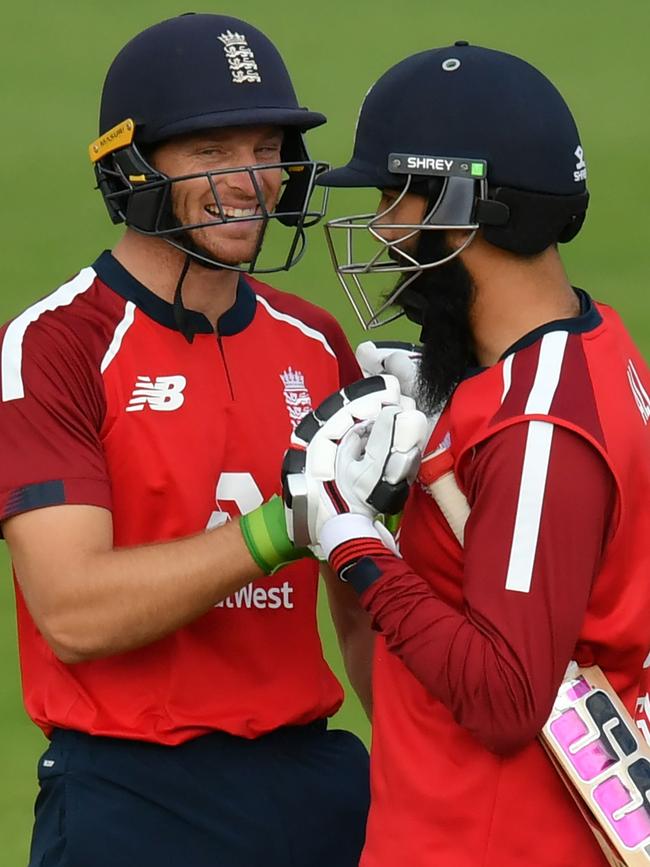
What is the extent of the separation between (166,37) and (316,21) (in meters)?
5.73

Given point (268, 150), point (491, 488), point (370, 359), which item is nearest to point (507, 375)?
point (491, 488)

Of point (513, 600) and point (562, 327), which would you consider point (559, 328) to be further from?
point (513, 600)

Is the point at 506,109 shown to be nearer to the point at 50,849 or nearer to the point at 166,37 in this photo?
the point at 166,37

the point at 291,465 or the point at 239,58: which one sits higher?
the point at 239,58

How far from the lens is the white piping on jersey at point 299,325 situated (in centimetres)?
391

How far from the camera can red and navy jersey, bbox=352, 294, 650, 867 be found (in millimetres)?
2828

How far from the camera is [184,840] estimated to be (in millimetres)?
3564

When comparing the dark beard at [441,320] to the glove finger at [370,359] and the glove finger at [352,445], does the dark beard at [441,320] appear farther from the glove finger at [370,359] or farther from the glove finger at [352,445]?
the glove finger at [370,359]

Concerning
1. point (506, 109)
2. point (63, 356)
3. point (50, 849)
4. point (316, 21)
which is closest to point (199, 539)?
point (63, 356)

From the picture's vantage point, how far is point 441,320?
322cm

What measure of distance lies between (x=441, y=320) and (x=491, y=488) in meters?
0.46

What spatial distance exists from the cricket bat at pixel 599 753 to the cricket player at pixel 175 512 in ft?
1.92

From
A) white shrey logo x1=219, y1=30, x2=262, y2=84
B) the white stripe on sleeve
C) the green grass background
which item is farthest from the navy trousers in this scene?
the green grass background

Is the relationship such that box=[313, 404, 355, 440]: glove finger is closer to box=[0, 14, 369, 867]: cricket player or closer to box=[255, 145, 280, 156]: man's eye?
box=[0, 14, 369, 867]: cricket player
